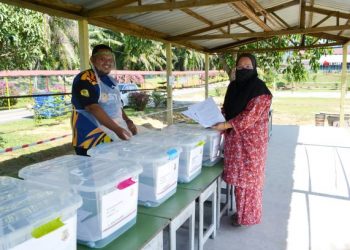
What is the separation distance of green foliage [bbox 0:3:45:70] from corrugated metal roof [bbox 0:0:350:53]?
1641 millimetres

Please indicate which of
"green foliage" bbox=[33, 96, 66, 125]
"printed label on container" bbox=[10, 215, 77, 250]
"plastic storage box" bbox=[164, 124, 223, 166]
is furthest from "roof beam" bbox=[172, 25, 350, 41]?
"green foliage" bbox=[33, 96, 66, 125]

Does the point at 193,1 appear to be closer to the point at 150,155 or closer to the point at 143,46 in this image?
the point at 150,155

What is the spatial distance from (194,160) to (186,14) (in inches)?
118

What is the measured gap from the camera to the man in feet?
6.62

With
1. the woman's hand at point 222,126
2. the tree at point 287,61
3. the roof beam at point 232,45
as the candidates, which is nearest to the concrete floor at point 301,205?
the woman's hand at point 222,126

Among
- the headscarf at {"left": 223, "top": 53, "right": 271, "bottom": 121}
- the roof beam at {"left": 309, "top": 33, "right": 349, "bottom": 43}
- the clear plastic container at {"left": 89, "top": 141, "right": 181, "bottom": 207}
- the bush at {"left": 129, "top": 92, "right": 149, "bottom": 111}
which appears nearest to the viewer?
the clear plastic container at {"left": 89, "top": 141, "right": 181, "bottom": 207}

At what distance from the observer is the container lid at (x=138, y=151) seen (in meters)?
1.56

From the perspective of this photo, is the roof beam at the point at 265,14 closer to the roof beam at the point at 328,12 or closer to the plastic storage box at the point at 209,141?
the roof beam at the point at 328,12

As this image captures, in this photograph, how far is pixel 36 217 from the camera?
932 mm

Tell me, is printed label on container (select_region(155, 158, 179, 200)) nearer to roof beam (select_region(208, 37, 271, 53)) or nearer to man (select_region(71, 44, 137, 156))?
man (select_region(71, 44, 137, 156))

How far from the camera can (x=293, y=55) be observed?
387 inches

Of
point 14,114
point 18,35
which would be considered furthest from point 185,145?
point 14,114

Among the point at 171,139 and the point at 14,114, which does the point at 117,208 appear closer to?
the point at 171,139

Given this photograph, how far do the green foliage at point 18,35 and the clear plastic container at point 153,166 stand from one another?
143 inches
